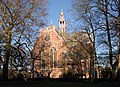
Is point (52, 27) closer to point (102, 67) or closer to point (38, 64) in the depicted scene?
point (38, 64)

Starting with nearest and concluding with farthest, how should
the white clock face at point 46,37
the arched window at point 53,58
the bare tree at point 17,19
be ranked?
1. the bare tree at point 17,19
2. the arched window at point 53,58
3. the white clock face at point 46,37

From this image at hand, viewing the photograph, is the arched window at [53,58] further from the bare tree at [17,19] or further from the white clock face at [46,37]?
the bare tree at [17,19]

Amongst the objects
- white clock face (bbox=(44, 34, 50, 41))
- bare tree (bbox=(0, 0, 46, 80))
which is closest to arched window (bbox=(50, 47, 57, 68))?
white clock face (bbox=(44, 34, 50, 41))

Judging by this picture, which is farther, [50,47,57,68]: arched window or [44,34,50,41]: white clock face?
[44,34,50,41]: white clock face

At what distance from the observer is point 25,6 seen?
107ft

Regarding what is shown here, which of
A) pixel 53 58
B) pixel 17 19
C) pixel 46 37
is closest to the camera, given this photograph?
pixel 17 19

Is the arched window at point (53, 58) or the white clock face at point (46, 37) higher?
the white clock face at point (46, 37)

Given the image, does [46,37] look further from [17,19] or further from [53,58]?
[17,19]

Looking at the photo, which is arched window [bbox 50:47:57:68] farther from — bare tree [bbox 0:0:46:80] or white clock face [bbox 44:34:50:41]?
bare tree [bbox 0:0:46:80]

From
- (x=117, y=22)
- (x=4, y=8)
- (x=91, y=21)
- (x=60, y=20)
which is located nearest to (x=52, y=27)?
(x=60, y=20)

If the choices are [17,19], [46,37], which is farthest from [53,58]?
[17,19]

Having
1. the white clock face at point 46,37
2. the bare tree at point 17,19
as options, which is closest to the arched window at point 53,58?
the white clock face at point 46,37

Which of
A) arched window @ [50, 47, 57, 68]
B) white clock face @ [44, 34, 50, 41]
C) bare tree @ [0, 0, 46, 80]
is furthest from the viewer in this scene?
white clock face @ [44, 34, 50, 41]

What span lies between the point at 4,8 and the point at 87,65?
137ft
